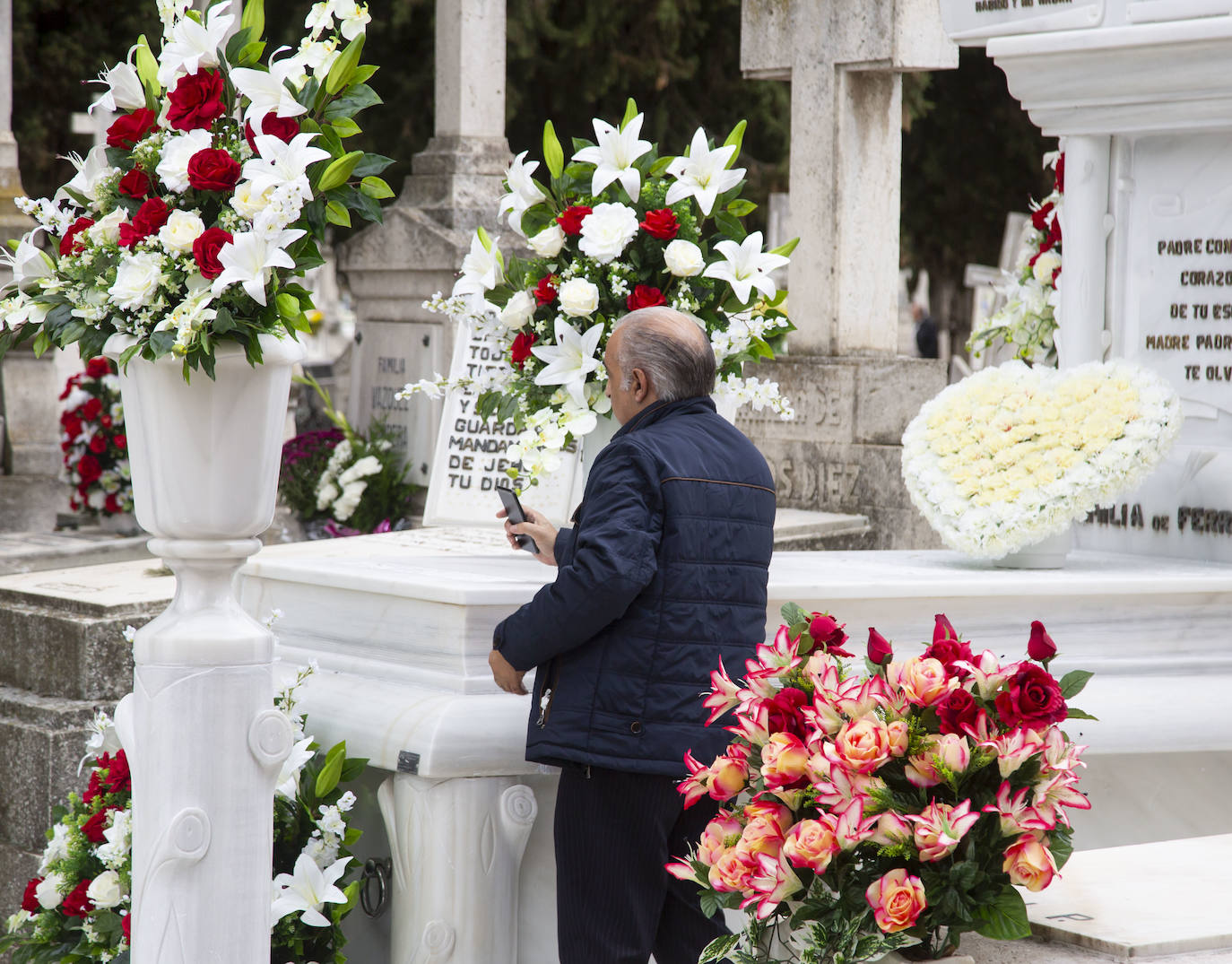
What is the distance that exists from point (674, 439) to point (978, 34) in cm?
276

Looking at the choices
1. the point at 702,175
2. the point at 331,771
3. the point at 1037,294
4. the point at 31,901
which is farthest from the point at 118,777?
the point at 1037,294

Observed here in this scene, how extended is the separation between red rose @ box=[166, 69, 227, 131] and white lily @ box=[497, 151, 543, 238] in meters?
1.26

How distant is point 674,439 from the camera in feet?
10.9

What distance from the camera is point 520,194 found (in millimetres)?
4254

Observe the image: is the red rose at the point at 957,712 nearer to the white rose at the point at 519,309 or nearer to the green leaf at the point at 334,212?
the green leaf at the point at 334,212

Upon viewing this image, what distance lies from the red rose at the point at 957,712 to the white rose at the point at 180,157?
5.50ft

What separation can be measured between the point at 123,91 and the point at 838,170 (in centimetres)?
598

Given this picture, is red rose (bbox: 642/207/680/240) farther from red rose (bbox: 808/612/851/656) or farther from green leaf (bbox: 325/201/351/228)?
red rose (bbox: 808/612/851/656)

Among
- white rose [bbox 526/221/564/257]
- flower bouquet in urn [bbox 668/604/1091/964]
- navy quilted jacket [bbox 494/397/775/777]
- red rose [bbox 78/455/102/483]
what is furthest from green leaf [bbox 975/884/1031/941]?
red rose [bbox 78/455/102/483]

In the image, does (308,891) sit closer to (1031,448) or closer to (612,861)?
(612,861)

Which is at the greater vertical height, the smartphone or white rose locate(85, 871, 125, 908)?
the smartphone

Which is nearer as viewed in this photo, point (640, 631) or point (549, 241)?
point (640, 631)

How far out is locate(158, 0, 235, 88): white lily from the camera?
119 inches

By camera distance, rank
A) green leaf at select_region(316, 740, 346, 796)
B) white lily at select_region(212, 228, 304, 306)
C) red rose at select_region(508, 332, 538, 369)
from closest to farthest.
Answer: white lily at select_region(212, 228, 304, 306) → green leaf at select_region(316, 740, 346, 796) → red rose at select_region(508, 332, 538, 369)
